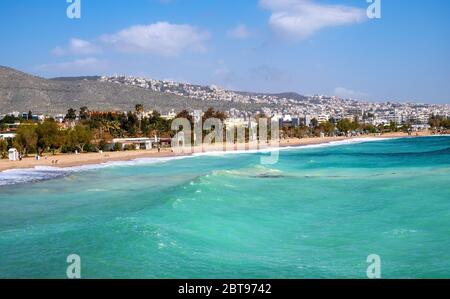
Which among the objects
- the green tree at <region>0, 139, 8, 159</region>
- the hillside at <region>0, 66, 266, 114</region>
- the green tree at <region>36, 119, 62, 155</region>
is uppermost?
the hillside at <region>0, 66, 266, 114</region>

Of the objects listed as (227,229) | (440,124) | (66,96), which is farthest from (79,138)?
(440,124)

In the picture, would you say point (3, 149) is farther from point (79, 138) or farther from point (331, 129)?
point (331, 129)

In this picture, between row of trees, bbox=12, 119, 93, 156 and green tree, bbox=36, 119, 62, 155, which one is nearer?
row of trees, bbox=12, 119, 93, 156

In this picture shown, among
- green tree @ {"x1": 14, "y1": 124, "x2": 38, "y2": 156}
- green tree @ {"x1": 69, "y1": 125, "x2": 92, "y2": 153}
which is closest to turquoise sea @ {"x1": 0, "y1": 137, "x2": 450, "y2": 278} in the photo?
green tree @ {"x1": 14, "y1": 124, "x2": 38, "y2": 156}

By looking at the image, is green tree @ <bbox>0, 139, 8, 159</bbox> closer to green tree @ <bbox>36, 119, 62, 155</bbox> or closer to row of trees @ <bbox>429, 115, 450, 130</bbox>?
green tree @ <bbox>36, 119, 62, 155</bbox>

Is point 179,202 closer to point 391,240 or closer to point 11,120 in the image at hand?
point 391,240

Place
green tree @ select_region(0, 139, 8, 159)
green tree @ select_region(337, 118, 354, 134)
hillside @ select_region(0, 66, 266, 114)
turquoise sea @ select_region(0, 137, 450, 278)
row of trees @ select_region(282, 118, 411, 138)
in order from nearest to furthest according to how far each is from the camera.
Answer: turquoise sea @ select_region(0, 137, 450, 278), green tree @ select_region(0, 139, 8, 159), row of trees @ select_region(282, 118, 411, 138), hillside @ select_region(0, 66, 266, 114), green tree @ select_region(337, 118, 354, 134)

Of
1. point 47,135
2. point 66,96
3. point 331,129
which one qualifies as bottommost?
point 47,135
